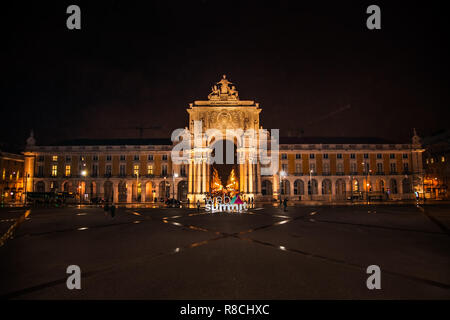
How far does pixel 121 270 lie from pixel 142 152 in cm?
5705

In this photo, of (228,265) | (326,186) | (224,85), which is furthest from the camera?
(326,186)

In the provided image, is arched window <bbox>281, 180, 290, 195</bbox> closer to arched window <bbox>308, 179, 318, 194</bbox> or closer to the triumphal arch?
arched window <bbox>308, 179, 318, 194</bbox>

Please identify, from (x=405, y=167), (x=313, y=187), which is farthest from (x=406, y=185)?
(x=313, y=187)

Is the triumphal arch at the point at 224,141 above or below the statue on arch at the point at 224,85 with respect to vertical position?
below

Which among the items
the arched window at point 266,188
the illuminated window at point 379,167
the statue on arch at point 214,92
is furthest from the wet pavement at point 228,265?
the illuminated window at point 379,167

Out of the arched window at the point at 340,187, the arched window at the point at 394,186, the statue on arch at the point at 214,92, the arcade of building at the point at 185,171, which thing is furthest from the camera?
the arched window at the point at 340,187

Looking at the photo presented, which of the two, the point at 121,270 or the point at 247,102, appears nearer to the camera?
the point at 121,270

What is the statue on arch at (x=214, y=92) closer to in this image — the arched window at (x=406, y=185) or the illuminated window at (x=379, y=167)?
the illuminated window at (x=379, y=167)

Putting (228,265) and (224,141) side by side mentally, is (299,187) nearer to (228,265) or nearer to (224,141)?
(224,141)

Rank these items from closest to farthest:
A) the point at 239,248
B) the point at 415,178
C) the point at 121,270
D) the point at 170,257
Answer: the point at 121,270
the point at 170,257
the point at 239,248
the point at 415,178

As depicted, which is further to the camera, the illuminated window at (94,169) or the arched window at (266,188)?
the arched window at (266,188)
